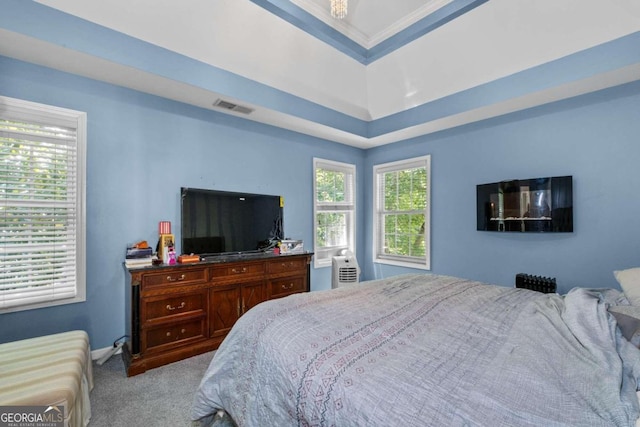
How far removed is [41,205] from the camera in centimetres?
238

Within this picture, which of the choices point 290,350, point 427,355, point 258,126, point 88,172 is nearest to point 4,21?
point 88,172

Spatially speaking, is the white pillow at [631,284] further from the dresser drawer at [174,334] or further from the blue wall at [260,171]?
the dresser drawer at [174,334]

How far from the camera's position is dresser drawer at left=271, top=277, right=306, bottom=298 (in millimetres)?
3215

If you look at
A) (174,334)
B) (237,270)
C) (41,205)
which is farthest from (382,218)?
(41,205)

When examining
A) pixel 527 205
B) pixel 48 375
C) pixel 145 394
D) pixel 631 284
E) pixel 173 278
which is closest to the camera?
pixel 48 375

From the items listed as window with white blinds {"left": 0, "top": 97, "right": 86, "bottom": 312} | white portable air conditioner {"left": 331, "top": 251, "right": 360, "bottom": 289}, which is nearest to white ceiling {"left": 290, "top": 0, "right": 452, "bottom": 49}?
window with white blinds {"left": 0, "top": 97, "right": 86, "bottom": 312}

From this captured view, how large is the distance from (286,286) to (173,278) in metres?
1.25

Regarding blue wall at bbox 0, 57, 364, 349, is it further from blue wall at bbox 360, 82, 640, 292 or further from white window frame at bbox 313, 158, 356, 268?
blue wall at bbox 360, 82, 640, 292

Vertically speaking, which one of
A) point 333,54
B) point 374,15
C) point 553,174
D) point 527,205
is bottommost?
point 527,205

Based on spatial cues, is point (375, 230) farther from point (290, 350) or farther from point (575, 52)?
point (290, 350)

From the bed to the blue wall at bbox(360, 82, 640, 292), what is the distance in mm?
1168

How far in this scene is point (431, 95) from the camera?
346cm

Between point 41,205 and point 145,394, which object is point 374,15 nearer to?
point 41,205

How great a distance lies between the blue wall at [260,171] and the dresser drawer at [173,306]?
22.7 inches
